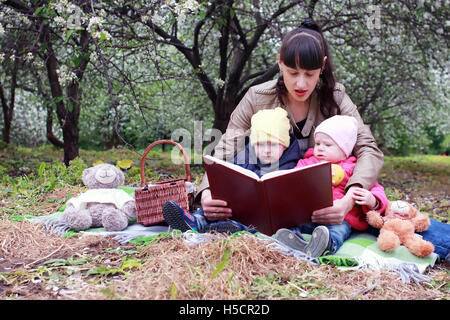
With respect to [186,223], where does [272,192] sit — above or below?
above

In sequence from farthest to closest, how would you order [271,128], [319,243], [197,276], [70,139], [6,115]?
[6,115] < [70,139] < [271,128] < [319,243] < [197,276]

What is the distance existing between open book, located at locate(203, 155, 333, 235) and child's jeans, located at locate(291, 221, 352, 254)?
0.44ft

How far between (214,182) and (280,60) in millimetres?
913

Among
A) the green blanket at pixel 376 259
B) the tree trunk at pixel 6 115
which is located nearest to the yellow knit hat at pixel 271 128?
the green blanket at pixel 376 259

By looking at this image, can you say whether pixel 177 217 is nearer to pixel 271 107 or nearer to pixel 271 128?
pixel 271 128

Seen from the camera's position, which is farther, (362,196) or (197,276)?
(362,196)

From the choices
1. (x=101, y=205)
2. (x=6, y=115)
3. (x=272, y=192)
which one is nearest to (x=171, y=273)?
(x=272, y=192)

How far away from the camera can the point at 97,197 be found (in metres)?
3.09

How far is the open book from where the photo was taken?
2314 millimetres

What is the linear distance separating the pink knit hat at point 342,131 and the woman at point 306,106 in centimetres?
14

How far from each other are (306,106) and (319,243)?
3.91 feet

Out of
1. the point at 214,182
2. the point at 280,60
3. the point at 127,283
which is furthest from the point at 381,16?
the point at 127,283

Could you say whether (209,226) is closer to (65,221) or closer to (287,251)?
(287,251)

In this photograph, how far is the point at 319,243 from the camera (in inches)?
91.2
